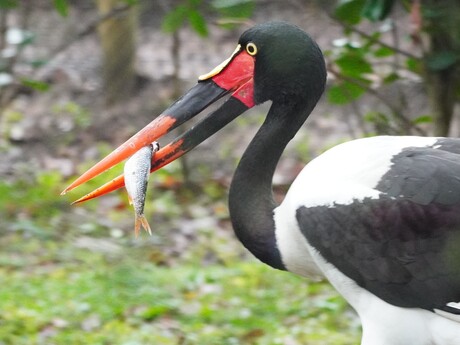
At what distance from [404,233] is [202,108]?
788 millimetres

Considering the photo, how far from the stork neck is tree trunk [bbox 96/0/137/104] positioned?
4131 mm

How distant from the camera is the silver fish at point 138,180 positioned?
313 cm

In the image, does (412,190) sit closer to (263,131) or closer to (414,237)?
(414,237)

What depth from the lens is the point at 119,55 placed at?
7.55m

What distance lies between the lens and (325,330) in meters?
4.39

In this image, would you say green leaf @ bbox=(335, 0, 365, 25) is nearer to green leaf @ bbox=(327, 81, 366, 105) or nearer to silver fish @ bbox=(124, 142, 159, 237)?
green leaf @ bbox=(327, 81, 366, 105)

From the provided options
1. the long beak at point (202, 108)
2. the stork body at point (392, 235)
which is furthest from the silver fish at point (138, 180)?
the stork body at point (392, 235)

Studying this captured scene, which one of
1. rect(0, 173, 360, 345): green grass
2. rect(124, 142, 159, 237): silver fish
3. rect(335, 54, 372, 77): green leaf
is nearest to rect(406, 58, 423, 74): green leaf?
rect(335, 54, 372, 77): green leaf

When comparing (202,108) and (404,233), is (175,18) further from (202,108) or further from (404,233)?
(404,233)

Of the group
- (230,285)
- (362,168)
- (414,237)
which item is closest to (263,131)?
(362,168)

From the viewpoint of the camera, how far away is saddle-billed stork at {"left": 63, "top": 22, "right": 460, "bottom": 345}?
297 cm

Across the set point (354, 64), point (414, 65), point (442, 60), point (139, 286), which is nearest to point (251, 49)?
point (354, 64)

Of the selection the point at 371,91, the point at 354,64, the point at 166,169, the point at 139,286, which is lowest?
the point at 166,169

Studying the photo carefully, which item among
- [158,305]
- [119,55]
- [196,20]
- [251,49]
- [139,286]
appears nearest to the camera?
[251,49]
